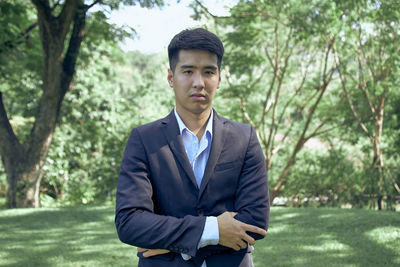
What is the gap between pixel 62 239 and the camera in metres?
7.39

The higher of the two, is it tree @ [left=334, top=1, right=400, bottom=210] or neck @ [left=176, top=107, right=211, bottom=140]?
tree @ [left=334, top=1, right=400, bottom=210]

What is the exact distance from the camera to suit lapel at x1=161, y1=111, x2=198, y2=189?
193 centimetres

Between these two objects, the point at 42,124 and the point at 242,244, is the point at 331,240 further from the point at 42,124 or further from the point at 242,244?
the point at 42,124

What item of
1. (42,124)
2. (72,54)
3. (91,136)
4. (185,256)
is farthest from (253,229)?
(91,136)

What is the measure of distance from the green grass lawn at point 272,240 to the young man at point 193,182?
416 centimetres

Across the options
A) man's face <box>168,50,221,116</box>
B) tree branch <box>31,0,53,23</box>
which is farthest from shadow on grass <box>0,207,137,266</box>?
tree branch <box>31,0,53,23</box>

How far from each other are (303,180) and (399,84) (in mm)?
4426

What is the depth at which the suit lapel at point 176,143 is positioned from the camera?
1.93m

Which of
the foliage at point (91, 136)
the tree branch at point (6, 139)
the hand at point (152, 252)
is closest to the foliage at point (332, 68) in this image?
the foliage at point (91, 136)

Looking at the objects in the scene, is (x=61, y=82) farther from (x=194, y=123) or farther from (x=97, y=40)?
(x=194, y=123)

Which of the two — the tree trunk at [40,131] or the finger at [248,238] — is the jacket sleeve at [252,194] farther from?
the tree trunk at [40,131]

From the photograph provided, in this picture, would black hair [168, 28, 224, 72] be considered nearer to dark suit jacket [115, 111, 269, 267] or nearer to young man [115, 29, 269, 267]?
young man [115, 29, 269, 267]

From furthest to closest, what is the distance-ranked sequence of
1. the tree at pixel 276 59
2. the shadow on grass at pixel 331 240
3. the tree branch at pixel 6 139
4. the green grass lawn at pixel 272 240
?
the tree at pixel 276 59, the tree branch at pixel 6 139, the green grass lawn at pixel 272 240, the shadow on grass at pixel 331 240

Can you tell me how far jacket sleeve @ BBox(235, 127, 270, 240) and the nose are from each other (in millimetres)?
360
